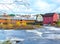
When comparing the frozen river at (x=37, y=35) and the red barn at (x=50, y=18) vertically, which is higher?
the red barn at (x=50, y=18)

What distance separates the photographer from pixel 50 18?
2.49m

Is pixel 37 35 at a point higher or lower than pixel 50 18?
lower

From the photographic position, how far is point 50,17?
2482 millimetres

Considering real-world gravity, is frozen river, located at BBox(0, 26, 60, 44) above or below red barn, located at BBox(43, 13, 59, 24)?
below

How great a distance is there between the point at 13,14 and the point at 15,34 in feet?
1.03

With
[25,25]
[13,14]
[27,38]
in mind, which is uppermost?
[13,14]

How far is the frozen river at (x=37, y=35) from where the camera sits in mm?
2471

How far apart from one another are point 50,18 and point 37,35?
1.03ft

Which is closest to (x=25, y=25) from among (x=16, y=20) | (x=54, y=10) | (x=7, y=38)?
(x=16, y=20)

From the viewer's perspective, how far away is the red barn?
8.15ft

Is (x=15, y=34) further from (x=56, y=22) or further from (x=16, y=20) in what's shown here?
(x=56, y=22)

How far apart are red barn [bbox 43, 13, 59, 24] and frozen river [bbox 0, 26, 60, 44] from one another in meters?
0.09

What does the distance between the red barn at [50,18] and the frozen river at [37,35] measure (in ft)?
0.29

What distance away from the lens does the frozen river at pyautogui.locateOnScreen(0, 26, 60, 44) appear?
2.47 metres
